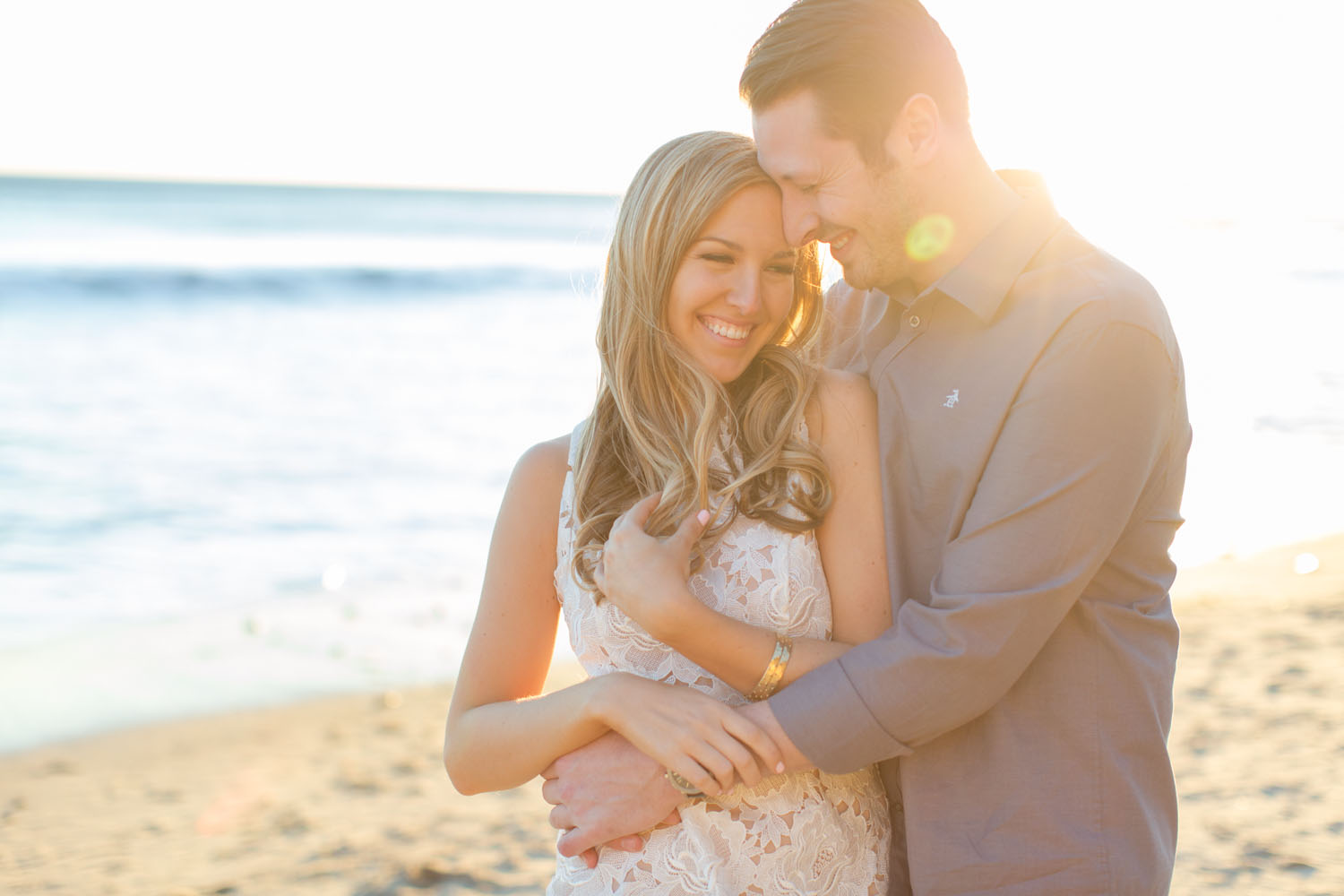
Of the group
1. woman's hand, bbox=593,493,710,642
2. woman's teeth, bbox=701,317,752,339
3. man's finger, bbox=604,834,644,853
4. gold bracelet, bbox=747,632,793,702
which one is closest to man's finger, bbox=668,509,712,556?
woman's hand, bbox=593,493,710,642

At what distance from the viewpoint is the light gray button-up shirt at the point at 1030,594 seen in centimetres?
199

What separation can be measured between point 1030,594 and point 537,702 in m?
1.01

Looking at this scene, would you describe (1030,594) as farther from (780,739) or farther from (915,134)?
(915,134)

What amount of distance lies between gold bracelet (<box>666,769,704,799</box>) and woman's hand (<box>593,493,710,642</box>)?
0.26 meters

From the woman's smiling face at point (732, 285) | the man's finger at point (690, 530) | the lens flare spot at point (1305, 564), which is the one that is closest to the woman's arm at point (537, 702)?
the man's finger at point (690, 530)

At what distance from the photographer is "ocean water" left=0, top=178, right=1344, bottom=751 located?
6.24m

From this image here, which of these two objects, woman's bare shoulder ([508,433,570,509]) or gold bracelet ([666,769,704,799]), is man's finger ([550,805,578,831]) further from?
woman's bare shoulder ([508,433,570,509])

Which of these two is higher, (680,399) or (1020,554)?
(680,399)

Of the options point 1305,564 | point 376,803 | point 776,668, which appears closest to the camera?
point 776,668

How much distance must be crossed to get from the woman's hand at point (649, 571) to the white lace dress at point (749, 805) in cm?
13

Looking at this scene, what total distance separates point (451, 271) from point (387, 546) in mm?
22461

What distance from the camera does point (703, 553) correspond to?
240 centimetres

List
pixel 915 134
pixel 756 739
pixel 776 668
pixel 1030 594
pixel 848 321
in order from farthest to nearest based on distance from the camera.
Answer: pixel 848 321
pixel 915 134
pixel 776 668
pixel 756 739
pixel 1030 594

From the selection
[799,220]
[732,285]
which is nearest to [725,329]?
[732,285]
